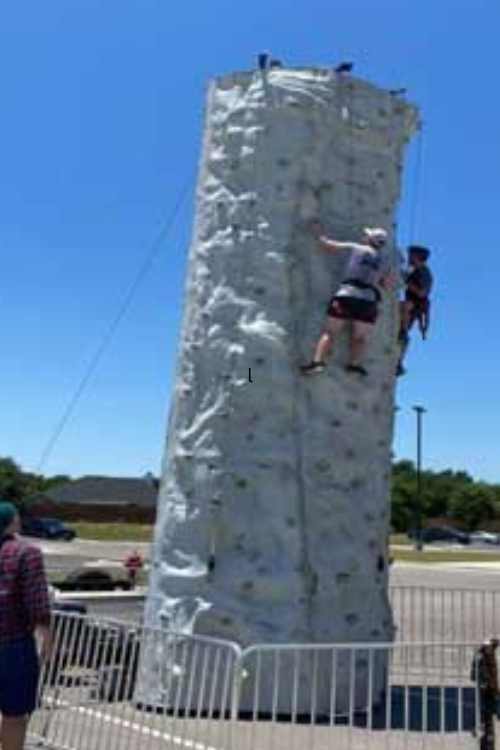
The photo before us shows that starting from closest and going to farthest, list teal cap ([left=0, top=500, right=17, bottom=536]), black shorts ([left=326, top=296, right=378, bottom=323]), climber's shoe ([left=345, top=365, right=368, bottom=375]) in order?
1. teal cap ([left=0, top=500, right=17, bottom=536])
2. black shorts ([left=326, top=296, right=378, bottom=323])
3. climber's shoe ([left=345, top=365, right=368, bottom=375])

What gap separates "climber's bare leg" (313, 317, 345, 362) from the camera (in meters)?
11.2

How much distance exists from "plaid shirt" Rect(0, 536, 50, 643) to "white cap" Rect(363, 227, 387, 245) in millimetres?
5022

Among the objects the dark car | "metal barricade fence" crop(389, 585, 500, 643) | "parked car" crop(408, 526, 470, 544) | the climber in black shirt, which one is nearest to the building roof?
"parked car" crop(408, 526, 470, 544)

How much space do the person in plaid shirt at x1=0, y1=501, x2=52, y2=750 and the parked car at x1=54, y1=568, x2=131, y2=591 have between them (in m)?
13.2

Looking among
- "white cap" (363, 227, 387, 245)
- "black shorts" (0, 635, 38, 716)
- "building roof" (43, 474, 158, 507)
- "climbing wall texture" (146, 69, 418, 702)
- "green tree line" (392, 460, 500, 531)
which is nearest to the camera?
"black shorts" (0, 635, 38, 716)

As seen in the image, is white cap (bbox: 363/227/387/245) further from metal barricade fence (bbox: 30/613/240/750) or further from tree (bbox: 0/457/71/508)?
tree (bbox: 0/457/71/508)

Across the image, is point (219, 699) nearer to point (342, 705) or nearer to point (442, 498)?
point (342, 705)

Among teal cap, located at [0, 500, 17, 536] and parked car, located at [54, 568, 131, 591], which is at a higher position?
parked car, located at [54, 568, 131, 591]

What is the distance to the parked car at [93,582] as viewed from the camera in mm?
21406

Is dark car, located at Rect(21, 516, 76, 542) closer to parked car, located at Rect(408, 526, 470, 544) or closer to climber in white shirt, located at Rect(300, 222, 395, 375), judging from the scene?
parked car, located at Rect(408, 526, 470, 544)

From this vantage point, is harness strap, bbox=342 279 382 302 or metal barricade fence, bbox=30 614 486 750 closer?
metal barricade fence, bbox=30 614 486 750

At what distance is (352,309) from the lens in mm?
11320

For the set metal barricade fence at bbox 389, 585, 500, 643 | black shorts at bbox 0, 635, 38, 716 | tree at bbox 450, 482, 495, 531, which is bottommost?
black shorts at bbox 0, 635, 38, 716

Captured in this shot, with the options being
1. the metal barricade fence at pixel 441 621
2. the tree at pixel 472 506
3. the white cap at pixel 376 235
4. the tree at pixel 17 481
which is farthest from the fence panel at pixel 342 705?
the tree at pixel 472 506
